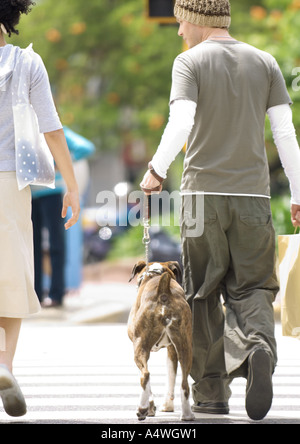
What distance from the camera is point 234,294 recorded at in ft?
17.1

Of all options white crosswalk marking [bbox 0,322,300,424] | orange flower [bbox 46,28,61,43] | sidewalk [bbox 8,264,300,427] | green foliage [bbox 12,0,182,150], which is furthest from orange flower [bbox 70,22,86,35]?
white crosswalk marking [bbox 0,322,300,424]

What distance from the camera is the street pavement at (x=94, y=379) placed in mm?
5293

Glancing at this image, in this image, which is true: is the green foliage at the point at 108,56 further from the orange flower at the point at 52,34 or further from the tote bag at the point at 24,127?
the tote bag at the point at 24,127

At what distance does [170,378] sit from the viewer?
209 inches

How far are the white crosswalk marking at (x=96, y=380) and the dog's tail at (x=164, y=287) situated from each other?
2.07ft

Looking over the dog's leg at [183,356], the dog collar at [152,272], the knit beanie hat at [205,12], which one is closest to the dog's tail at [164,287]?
the dog's leg at [183,356]

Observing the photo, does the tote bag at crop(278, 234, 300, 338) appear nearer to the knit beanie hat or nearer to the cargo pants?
the cargo pants

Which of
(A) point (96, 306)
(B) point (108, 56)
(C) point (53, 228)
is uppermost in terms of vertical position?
(B) point (108, 56)

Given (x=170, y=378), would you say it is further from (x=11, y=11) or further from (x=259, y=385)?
(x=11, y=11)

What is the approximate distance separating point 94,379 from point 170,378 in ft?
5.69

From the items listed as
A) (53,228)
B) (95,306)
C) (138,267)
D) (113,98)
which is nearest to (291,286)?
(138,267)

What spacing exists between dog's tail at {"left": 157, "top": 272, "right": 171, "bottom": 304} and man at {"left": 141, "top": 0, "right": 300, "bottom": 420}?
12.6 inches

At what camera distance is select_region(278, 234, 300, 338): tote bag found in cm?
527
